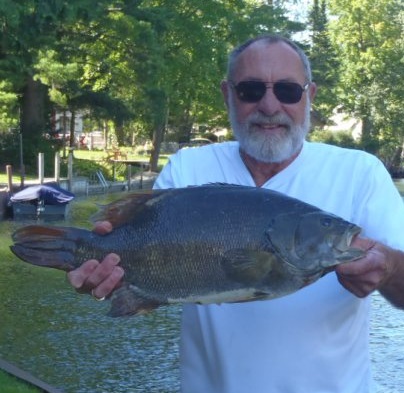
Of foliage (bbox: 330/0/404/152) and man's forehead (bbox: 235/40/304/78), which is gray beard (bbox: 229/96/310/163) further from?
foliage (bbox: 330/0/404/152)

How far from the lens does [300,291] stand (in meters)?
3.01

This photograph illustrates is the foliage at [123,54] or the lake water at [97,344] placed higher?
the foliage at [123,54]

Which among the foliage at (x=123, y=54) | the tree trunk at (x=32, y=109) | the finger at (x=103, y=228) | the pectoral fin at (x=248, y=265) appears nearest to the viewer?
the pectoral fin at (x=248, y=265)

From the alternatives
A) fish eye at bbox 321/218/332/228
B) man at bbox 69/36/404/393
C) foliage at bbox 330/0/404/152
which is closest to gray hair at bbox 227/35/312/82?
man at bbox 69/36/404/393

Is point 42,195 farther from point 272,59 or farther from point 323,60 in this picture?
point 323,60

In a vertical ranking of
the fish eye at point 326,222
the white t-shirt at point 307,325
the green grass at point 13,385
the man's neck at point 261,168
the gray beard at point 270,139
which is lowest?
the green grass at point 13,385

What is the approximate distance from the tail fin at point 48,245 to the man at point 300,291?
76mm

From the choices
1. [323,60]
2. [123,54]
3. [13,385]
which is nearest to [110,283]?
[13,385]

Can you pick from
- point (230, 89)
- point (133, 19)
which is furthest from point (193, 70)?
point (230, 89)

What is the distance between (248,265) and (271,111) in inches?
31.5

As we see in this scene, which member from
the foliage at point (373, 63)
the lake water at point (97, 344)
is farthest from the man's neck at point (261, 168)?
the foliage at point (373, 63)

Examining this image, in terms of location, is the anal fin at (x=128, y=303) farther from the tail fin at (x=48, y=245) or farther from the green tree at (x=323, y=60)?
the green tree at (x=323, y=60)

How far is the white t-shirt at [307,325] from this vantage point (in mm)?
2977

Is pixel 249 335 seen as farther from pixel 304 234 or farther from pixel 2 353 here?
pixel 2 353
